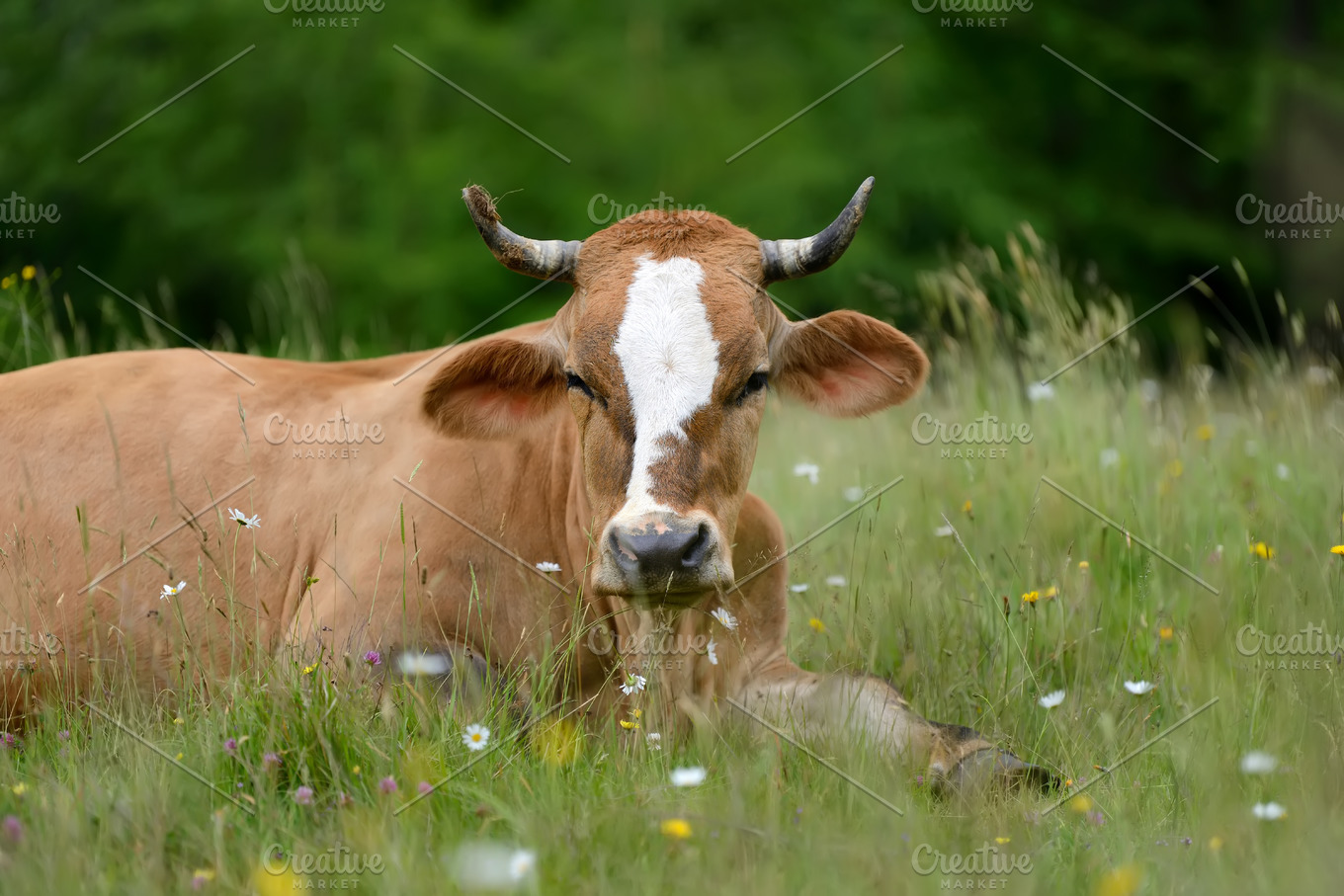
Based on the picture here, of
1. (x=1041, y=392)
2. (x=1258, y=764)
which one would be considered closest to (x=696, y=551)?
(x=1258, y=764)

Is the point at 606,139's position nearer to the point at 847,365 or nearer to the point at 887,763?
the point at 847,365

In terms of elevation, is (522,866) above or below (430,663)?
above


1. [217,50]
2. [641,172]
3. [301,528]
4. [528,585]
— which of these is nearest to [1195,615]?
[528,585]

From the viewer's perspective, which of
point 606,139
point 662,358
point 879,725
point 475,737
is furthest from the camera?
point 606,139

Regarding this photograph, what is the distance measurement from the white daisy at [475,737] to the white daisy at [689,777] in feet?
1.42

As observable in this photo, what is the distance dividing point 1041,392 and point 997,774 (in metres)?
3.14

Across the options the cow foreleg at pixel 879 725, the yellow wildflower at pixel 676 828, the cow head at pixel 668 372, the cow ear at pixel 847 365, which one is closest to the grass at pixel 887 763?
the yellow wildflower at pixel 676 828

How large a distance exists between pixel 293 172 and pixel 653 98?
4.44 meters

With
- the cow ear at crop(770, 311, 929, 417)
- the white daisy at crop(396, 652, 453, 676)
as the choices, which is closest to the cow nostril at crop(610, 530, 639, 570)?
the white daisy at crop(396, 652, 453, 676)

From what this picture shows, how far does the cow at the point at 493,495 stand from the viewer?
343 cm

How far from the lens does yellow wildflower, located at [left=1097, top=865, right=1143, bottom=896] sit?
7.36 ft

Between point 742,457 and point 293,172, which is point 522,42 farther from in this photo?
point 742,457

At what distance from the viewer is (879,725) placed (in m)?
3.36

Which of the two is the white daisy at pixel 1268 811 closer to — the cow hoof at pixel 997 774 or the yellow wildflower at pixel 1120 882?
the yellow wildflower at pixel 1120 882
